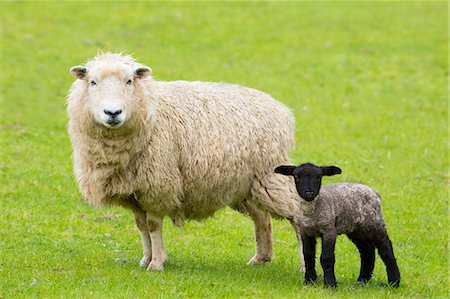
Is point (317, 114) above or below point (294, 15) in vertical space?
below

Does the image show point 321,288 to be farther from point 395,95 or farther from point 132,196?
point 395,95

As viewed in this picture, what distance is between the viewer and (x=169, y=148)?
9641mm

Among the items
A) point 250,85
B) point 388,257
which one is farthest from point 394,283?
point 250,85

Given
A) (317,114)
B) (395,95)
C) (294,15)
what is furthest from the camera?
(294,15)

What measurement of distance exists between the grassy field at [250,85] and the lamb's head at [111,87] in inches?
70.1

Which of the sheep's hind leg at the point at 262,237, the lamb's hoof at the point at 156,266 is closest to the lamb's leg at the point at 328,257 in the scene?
the sheep's hind leg at the point at 262,237

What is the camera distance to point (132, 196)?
9.61 metres

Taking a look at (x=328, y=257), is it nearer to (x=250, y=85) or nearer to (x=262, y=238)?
(x=262, y=238)

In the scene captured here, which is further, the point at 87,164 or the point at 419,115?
the point at 419,115

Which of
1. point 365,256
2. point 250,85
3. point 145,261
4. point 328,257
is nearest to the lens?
point 328,257

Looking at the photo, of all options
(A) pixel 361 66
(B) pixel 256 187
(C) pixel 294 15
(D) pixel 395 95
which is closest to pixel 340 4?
(C) pixel 294 15

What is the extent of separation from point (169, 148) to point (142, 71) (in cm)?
94

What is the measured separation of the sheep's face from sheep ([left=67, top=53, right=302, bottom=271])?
0.01 meters

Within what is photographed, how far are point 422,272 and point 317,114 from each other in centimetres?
989
